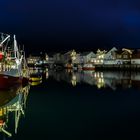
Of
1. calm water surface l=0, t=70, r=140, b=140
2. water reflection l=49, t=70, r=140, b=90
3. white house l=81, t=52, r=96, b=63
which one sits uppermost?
white house l=81, t=52, r=96, b=63

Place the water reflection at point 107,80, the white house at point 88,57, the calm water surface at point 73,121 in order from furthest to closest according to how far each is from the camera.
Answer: the white house at point 88,57
the water reflection at point 107,80
the calm water surface at point 73,121

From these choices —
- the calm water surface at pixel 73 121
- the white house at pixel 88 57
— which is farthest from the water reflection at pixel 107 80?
the white house at pixel 88 57

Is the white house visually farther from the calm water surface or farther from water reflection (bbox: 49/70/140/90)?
the calm water surface

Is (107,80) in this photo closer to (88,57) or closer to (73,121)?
(73,121)

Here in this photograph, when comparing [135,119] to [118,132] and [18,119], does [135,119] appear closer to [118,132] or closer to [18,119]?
[118,132]

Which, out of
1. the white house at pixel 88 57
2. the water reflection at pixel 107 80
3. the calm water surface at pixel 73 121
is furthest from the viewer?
the white house at pixel 88 57

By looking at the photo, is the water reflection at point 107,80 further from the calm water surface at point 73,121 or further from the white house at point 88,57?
the white house at point 88,57

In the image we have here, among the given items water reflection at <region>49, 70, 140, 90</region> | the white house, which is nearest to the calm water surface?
water reflection at <region>49, 70, 140, 90</region>

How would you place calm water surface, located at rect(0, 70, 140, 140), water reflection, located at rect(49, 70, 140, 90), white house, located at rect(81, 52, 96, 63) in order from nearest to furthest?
1. calm water surface, located at rect(0, 70, 140, 140)
2. water reflection, located at rect(49, 70, 140, 90)
3. white house, located at rect(81, 52, 96, 63)

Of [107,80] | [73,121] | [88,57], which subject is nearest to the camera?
[73,121]

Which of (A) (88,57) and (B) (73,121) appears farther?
(A) (88,57)

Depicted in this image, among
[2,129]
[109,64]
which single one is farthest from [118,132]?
[109,64]

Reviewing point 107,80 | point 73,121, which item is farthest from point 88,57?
point 73,121

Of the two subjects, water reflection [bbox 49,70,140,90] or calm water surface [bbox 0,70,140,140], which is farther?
water reflection [bbox 49,70,140,90]
